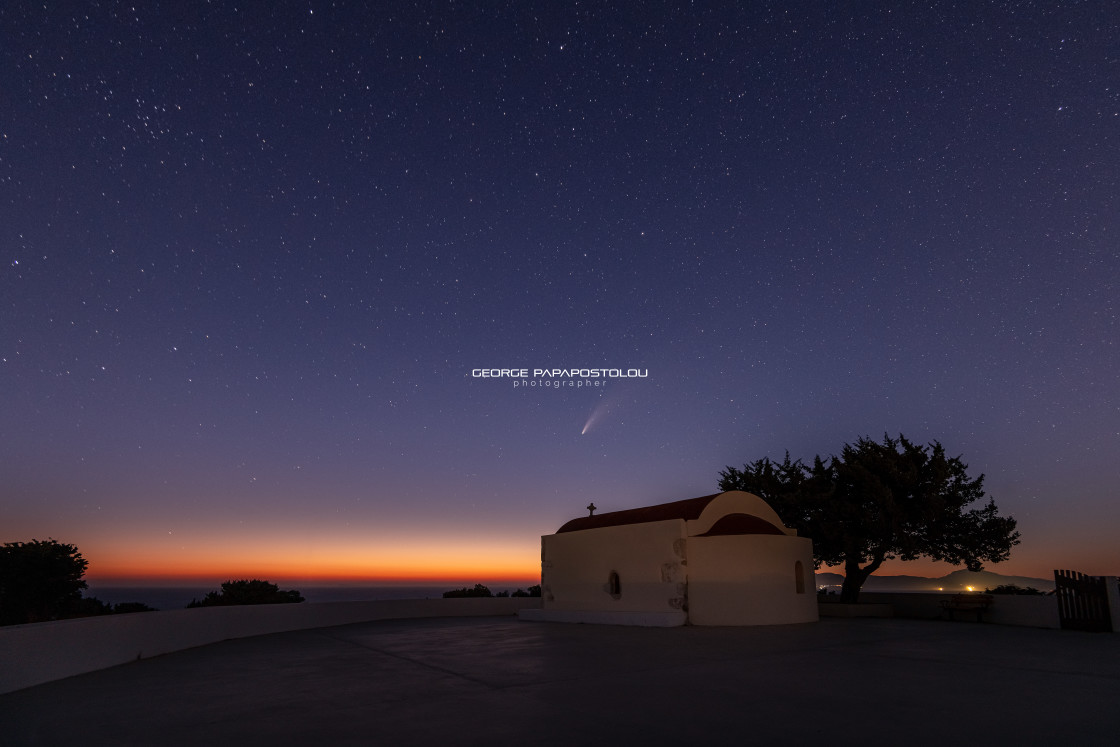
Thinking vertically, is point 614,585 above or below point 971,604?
above

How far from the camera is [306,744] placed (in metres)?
6.35

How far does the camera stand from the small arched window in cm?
2270

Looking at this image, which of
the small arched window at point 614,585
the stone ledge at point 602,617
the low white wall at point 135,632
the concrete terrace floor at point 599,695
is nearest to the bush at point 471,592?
the stone ledge at point 602,617

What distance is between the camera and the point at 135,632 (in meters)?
13.0

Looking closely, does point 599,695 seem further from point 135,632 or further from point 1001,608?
point 1001,608

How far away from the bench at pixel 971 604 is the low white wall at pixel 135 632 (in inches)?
737

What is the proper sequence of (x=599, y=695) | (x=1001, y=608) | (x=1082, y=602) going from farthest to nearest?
(x=1001, y=608) < (x=1082, y=602) < (x=599, y=695)

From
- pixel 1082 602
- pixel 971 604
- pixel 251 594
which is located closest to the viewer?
pixel 1082 602

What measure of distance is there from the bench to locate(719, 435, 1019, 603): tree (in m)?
5.29

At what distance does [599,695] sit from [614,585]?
48.5 ft

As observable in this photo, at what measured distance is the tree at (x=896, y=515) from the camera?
26.9m

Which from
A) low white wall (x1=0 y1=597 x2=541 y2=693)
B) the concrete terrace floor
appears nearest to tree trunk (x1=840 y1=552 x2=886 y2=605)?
the concrete terrace floor

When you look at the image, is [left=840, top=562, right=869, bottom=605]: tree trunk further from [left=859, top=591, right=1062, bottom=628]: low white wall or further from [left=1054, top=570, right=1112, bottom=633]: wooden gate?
[left=1054, top=570, right=1112, bottom=633]: wooden gate

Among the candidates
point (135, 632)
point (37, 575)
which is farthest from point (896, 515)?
point (37, 575)
